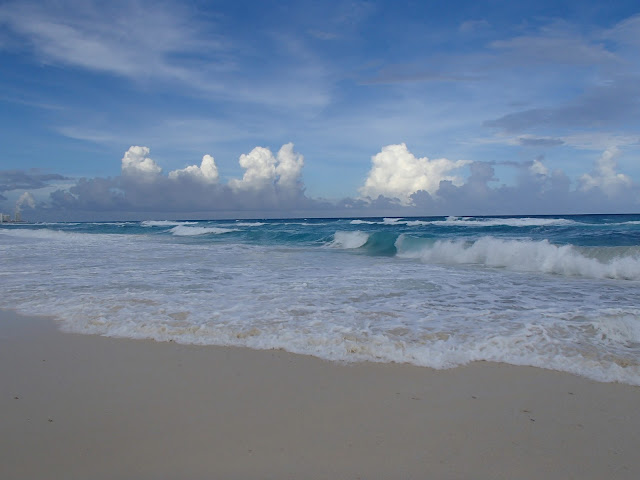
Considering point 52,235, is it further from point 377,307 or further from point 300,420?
point 300,420

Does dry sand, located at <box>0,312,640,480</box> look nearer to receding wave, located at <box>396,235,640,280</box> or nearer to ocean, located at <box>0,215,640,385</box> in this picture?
ocean, located at <box>0,215,640,385</box>

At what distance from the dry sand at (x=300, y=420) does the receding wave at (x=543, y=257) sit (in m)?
7.78

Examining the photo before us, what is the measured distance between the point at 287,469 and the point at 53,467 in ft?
4.29

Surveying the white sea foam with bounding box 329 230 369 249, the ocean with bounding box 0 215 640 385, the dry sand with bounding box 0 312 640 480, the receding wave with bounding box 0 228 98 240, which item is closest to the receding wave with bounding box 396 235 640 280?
the ocean with bounding box 0 215 640 385

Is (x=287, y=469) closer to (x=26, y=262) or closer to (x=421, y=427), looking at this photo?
(x=421, y=427)

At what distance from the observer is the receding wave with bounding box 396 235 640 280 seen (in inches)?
392

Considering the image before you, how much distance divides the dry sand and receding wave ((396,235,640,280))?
306 inches

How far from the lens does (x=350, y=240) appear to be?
21.9 meters

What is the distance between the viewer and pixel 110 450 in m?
2.54

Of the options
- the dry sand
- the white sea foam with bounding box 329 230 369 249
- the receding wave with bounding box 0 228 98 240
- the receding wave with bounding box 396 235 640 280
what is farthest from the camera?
the receding wave with bounding box 0 228 98 240

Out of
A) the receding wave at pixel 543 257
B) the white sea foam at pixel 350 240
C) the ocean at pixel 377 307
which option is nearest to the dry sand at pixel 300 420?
the ocean at pixel 377 307

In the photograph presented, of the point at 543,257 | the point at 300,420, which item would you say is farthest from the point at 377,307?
the point at 543,257

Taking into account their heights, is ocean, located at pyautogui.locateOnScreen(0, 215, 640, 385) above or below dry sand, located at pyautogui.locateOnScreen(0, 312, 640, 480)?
above

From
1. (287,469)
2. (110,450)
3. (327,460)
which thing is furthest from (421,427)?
(110,450)
